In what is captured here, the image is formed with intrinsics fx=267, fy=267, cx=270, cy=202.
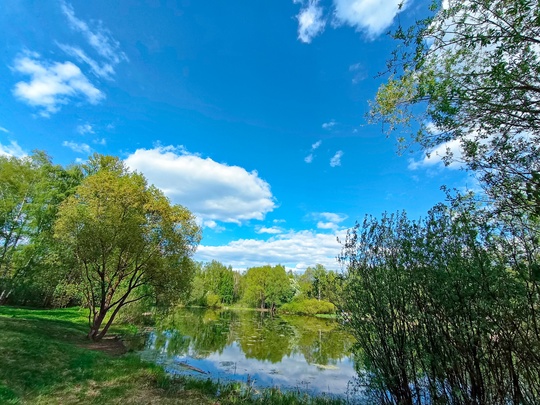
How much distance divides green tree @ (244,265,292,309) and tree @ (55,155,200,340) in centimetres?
5407

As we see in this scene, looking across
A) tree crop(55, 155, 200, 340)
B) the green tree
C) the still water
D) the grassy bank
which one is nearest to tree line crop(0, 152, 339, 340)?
tree crop(55, 155, 200, 340)

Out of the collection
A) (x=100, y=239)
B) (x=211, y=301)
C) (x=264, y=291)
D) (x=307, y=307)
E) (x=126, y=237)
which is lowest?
(x=211, y=301)

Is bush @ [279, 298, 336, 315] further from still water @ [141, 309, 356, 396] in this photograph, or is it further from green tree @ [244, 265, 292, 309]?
still water @ [141, 309, 356, 396]

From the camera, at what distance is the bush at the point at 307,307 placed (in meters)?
55.1

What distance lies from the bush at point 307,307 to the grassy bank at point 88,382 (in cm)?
4781

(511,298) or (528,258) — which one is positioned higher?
(528,258)

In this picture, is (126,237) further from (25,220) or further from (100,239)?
(25,220)

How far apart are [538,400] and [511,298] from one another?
1.38m

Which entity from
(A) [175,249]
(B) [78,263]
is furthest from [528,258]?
(B) [78,263]

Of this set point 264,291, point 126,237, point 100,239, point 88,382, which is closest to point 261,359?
point 126,237

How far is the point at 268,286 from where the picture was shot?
67.1 metres

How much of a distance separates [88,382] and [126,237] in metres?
7.43

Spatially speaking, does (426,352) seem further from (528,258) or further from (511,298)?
(528,258)

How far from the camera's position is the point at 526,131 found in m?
3.91
